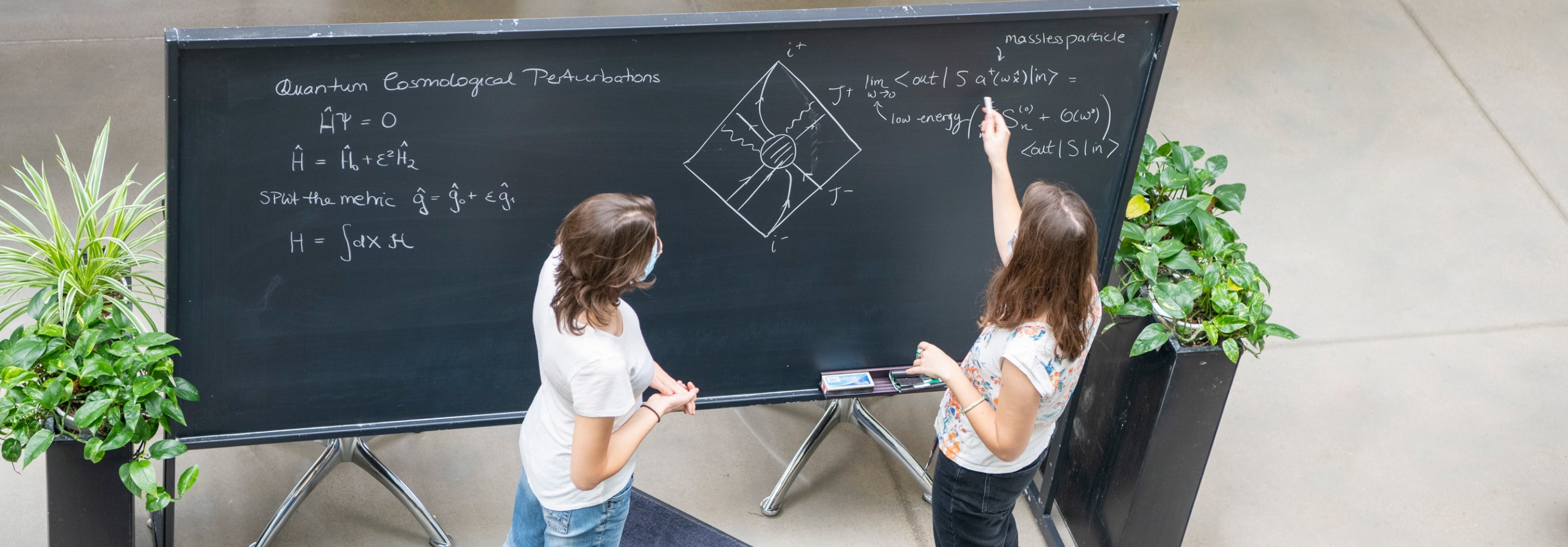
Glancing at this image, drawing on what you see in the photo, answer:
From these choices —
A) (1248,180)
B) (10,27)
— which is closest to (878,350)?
(1248,180)

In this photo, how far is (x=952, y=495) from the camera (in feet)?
8.16

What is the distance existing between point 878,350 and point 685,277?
52cm

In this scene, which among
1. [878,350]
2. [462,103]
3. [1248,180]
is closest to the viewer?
[462,103]

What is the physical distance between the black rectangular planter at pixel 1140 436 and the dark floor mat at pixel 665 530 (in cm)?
90

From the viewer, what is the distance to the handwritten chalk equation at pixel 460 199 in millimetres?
2324

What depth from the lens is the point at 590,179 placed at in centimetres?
238

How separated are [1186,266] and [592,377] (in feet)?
5.05

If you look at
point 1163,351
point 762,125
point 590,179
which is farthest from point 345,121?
point 1163,351

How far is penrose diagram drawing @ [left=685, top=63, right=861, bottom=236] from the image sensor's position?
2355 millimetres

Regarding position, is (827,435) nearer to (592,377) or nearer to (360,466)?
(360,466)

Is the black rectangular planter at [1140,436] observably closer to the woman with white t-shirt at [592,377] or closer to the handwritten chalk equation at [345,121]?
the woman with white t-shirt at [592,377]

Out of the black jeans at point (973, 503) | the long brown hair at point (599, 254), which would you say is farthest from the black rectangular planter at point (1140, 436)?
the long brown hair at point (599, 254)

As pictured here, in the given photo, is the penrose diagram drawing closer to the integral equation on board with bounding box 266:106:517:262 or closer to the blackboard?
the blackboard

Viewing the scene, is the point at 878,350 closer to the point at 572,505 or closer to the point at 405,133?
the point at 572,505
